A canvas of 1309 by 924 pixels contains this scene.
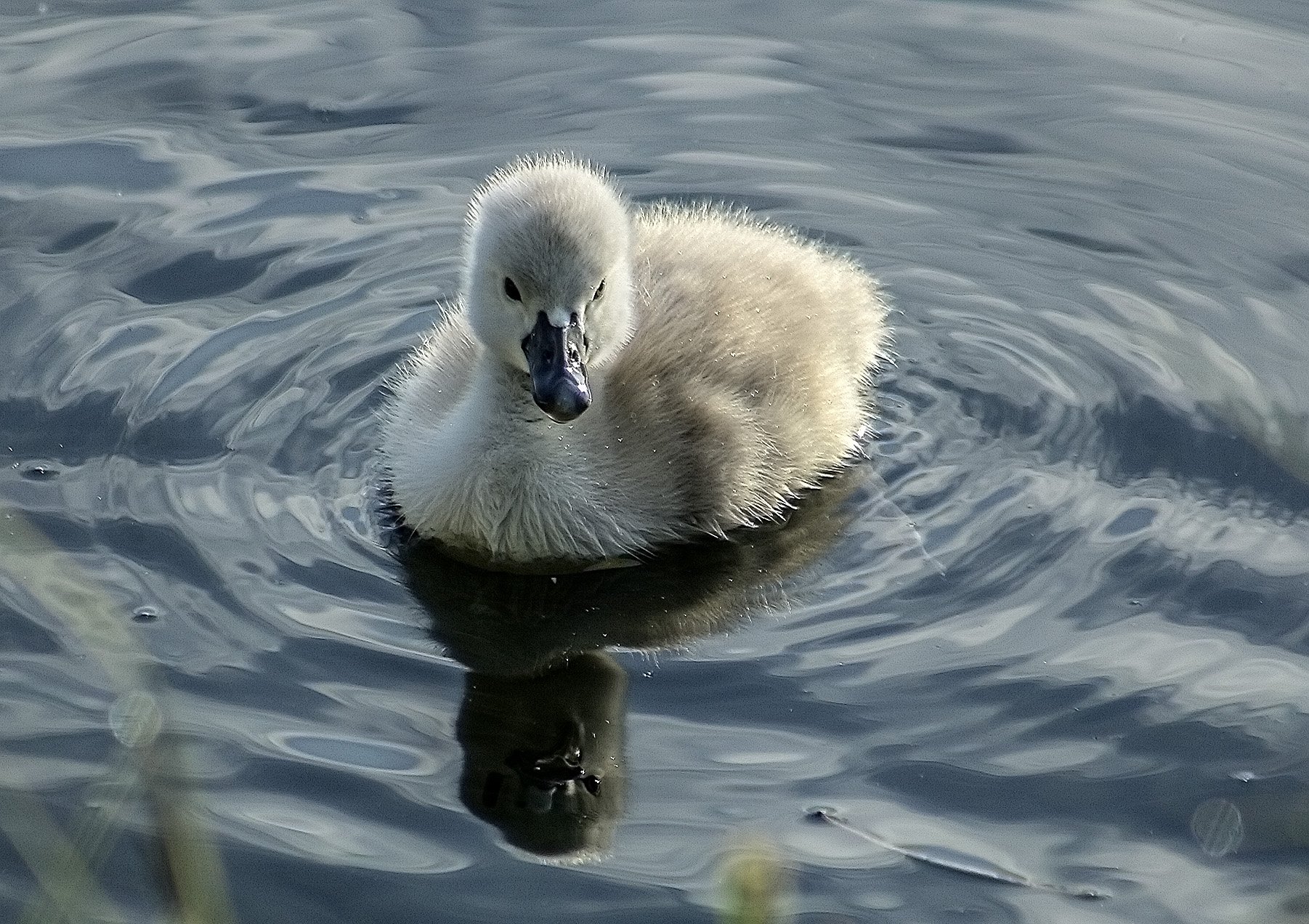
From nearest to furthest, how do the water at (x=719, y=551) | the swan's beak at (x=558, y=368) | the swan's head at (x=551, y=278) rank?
the water at (x=719, y=551) → the swan's beak at (x=558, y=368) → the swan's head at (x=551, y=278)

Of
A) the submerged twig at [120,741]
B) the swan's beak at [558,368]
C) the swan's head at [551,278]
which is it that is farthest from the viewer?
the swan's head at [551,278]

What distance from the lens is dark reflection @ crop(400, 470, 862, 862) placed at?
3.77m

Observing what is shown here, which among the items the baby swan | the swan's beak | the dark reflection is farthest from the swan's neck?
the dark reflection

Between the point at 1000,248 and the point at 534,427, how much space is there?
6.52ft

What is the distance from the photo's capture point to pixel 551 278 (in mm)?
4316

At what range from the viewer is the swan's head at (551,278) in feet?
14.1

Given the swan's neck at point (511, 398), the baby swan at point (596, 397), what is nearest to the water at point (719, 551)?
the baby swan at point (596, 397)

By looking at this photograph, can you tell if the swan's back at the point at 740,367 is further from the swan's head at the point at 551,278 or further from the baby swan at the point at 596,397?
the swan's head at the point at 551,278

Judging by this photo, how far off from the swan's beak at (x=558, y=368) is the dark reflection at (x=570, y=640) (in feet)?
1.45

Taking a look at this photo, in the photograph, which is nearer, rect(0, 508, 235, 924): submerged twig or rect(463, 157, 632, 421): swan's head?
rect(0, 508, 235, 924): submerged twig

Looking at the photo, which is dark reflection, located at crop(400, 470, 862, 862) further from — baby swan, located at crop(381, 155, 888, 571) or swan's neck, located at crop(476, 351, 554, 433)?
swan's neck, located at crop(476, 351, 554, 433)

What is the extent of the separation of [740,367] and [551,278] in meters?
0.66

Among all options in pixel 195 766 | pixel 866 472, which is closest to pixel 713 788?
pixel 195 766

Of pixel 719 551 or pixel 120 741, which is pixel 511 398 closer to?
pixel 719 551
